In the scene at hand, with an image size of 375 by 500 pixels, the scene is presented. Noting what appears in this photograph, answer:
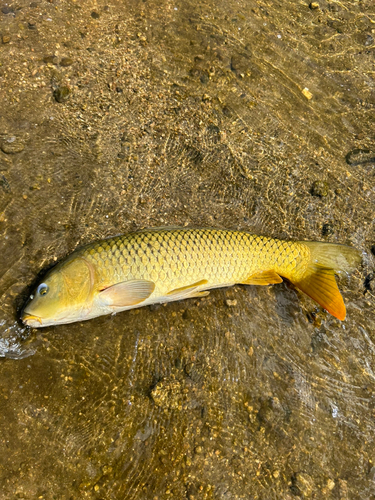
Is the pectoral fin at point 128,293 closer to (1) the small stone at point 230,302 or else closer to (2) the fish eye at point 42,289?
(2) the fish eye at point 42,289

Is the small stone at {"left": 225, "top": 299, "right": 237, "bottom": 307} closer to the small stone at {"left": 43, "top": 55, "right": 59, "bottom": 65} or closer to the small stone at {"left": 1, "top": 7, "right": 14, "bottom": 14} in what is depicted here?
the small stone at {"left": 43, "top": 55, "right": 59, "bottom": 65}

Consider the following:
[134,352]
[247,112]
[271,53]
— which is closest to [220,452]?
[134,352]

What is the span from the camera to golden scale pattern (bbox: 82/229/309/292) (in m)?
2.62

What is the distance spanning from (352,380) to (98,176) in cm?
317

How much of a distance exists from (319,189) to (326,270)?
1042 mm

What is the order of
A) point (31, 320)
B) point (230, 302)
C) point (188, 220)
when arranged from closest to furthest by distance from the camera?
1. point (31, 320)
2. point (230, 302)
3. point (188, 220)

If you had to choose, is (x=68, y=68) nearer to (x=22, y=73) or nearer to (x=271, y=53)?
(x=22, y=73)

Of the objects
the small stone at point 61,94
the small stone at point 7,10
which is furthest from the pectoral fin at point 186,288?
the small stone at point 7,10

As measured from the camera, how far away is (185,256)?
2715 mm

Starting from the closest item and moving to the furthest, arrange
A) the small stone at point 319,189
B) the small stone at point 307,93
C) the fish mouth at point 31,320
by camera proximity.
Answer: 1. the fish mouth at point 31,320
2. the small stone at point 319,189
3. the small stone at point 307,93

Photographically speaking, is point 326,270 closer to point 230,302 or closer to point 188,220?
point 230,302

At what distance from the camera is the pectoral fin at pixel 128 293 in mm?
2583

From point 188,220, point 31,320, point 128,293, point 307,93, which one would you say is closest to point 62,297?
point 31,320

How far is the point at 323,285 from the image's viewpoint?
3.02 meters
